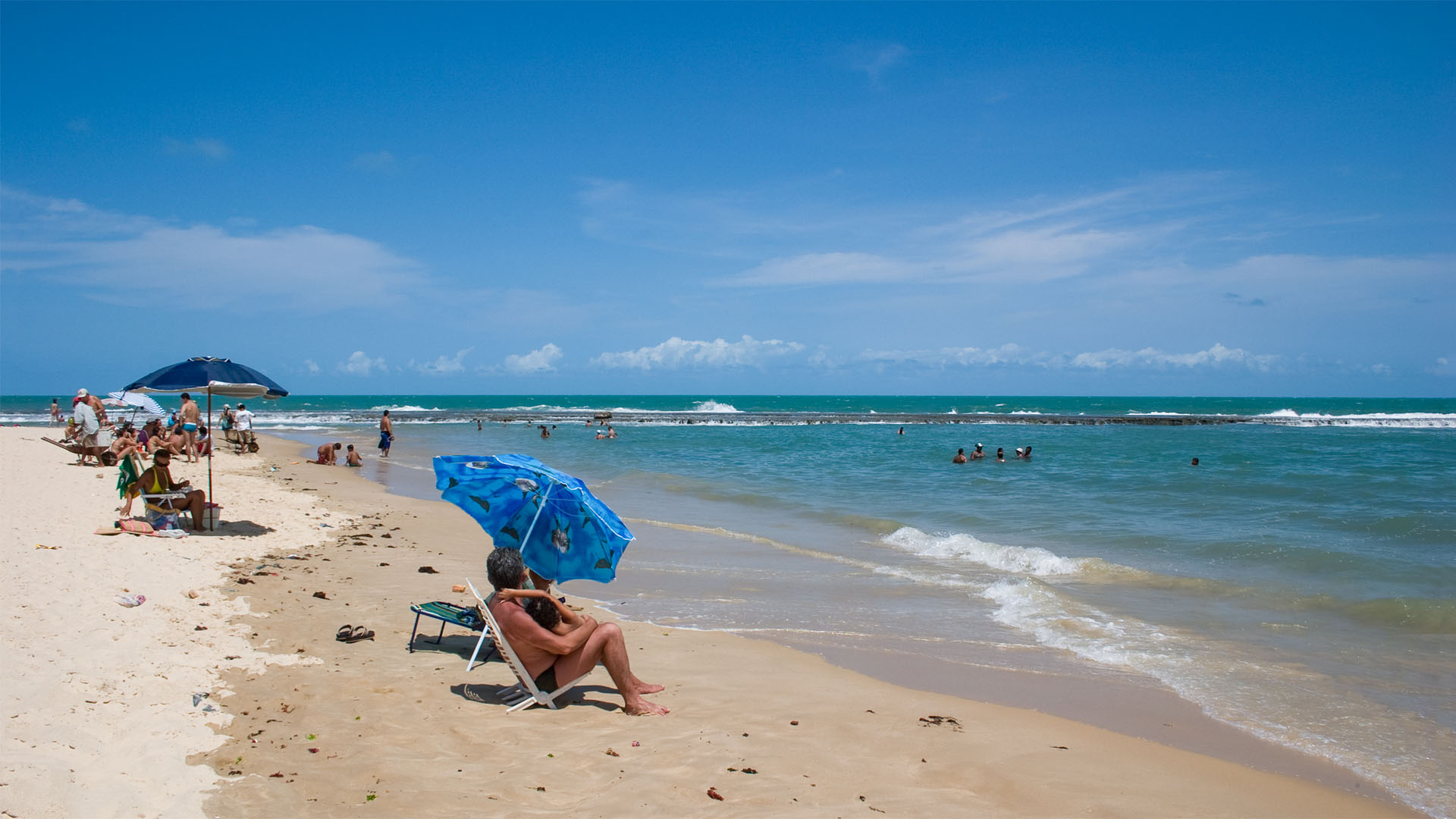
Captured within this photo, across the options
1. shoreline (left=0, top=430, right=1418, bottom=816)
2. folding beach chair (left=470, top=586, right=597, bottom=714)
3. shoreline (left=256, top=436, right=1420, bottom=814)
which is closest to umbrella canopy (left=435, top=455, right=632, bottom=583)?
folding beach chair (left=470, top=586, right=597, bottom=714)

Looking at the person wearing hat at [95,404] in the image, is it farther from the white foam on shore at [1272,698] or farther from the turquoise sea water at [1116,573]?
the white foam on shore at [1272,698]

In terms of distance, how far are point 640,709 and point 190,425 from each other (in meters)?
A: 19.6

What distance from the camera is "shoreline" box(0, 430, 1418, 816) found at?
4.39m

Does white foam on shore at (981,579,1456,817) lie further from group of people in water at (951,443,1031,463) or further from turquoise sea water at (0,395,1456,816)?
group of people in water at (951,443,1031,463)

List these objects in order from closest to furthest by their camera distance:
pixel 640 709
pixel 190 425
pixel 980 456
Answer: pixel 640 709, pixel 190 425, pixel 980 456

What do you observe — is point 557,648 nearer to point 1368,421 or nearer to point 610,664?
point 610,664

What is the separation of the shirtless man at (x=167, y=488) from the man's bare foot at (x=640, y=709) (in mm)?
8022

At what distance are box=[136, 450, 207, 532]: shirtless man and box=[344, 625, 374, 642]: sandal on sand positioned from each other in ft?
17.4

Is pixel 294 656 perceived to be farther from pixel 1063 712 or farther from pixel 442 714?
pixel 1063 712

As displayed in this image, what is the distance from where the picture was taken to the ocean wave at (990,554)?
11.8 m

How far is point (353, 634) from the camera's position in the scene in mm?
6973

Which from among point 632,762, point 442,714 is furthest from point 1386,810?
point 442,714

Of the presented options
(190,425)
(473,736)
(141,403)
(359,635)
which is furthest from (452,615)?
(141,403)

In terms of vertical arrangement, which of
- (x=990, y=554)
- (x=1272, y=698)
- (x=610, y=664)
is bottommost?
(x=1272, y=698)
